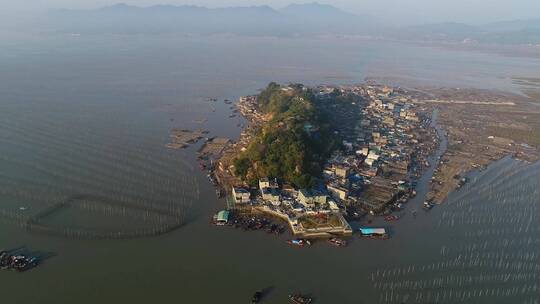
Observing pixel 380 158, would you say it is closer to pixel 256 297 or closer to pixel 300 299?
pixel 300 299

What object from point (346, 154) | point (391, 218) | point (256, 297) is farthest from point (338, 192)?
point (256, 297)

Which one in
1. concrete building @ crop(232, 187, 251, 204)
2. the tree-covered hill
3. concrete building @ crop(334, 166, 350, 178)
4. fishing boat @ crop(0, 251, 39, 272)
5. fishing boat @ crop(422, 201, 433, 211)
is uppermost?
the tree-covered hill

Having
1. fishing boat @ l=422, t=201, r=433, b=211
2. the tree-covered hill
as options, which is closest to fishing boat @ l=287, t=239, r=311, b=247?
the tree-covered hill

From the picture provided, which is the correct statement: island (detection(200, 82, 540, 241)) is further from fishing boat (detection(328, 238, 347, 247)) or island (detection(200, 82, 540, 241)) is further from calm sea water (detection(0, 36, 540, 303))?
calm sea water (detection(0, 36, 540, 303))

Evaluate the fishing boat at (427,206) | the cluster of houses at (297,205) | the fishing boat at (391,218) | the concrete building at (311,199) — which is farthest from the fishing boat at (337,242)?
the fishing boat at (427,206)

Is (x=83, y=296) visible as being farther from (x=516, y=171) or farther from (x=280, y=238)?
(x=516, y=171)

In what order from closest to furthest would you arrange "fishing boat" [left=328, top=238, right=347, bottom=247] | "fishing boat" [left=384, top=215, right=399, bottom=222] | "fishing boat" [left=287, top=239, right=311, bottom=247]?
"fishing boat" [left=287, top=239, right=311, bottom=247], "fishing boat" [left=328, top=238, right=347, bottom=247], "fishing boat" [left=384, top=215, right=399, bottom=222]
